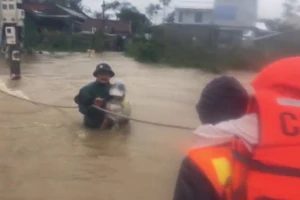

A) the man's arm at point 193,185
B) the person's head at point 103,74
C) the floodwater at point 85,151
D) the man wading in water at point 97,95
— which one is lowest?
the floodwater at point 85,151

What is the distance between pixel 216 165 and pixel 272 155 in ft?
0.44

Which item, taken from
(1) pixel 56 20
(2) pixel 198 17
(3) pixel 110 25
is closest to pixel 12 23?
(2) pixel 198 17

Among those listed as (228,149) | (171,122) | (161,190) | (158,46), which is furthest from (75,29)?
(228,149)

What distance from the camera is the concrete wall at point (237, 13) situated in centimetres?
4062

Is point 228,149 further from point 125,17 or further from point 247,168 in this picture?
point 125,17

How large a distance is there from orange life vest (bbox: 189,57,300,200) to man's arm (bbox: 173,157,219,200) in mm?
18

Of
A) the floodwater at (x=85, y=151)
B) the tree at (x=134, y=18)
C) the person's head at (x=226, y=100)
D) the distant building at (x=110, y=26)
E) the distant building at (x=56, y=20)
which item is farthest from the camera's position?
the tree at (x=134, y=18)

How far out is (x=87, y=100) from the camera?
8.84m

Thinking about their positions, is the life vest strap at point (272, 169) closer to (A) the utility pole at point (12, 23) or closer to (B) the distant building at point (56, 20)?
(A) the utility pole at point (12, 23)

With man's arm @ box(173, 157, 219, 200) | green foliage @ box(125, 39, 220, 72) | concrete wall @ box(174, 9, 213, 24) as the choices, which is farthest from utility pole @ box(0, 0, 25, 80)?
concrete wall @ box(174, 9, 213, 24)

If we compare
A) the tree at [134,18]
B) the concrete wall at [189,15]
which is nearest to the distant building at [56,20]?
the tree at [134,18]

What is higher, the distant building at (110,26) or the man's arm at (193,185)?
the man's arm at (193,185)

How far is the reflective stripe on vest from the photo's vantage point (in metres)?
1.52

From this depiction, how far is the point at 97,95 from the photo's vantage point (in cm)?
882
